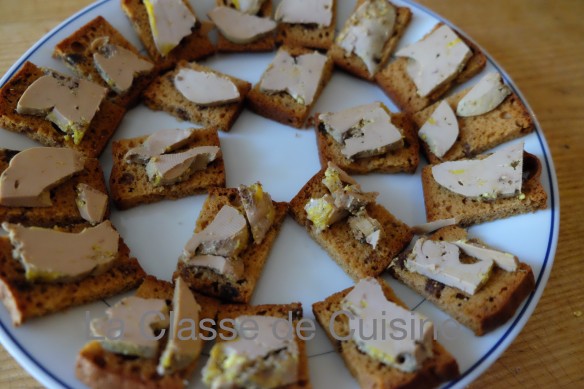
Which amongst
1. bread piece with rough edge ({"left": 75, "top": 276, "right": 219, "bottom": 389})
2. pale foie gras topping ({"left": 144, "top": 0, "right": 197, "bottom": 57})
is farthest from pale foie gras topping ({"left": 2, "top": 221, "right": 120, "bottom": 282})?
pale foie gras topping ({"left": 144, "top": 0, "right": 197, "bottom": 57})

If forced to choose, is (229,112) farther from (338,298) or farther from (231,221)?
(338,298)

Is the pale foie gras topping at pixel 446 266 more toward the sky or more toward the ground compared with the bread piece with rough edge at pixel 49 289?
more toward the ground

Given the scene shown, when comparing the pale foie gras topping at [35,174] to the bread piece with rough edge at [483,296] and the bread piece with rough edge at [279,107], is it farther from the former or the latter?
the bread piece with rough edge at [483,296]

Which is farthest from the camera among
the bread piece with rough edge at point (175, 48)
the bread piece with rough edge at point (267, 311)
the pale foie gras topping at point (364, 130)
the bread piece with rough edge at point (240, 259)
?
the bread piece with rough edge at point (175, 48)

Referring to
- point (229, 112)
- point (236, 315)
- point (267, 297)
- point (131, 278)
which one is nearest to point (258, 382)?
point (236, 315)

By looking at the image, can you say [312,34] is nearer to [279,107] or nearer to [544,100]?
[279,107]

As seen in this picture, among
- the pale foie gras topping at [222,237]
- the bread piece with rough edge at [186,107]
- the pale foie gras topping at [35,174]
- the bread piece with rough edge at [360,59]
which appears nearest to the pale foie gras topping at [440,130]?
the bread piece with rough edge at [360,59]

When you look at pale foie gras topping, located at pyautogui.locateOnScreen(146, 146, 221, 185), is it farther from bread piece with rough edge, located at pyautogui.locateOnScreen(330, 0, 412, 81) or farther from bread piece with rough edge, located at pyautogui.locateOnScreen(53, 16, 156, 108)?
bread piece with rough edge, located at pyautogui.locateOnScreen(330, 0, 412, 81)
